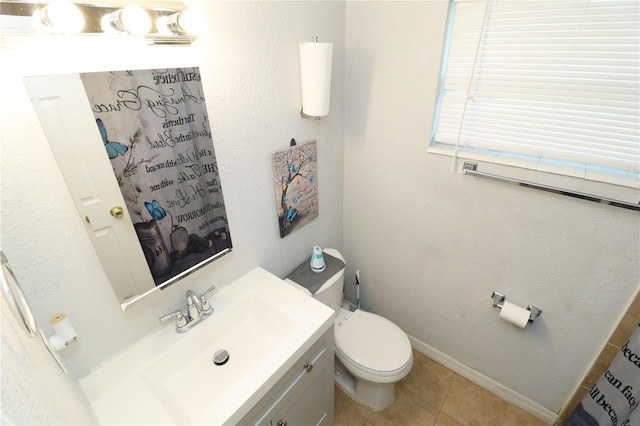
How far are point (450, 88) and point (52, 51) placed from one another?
1.36m

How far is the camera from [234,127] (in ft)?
3.76

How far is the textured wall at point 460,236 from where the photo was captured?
1.21 metres

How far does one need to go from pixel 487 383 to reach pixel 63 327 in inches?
80.0

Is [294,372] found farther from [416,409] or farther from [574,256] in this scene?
[574,256]

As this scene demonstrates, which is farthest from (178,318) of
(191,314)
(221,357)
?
(221,357)

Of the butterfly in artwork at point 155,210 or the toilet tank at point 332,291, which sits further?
the toilet tank at point 332,291

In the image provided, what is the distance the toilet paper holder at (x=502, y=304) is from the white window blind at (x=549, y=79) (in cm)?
66

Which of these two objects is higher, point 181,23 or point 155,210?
point 181,23

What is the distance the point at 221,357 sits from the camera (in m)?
1.13

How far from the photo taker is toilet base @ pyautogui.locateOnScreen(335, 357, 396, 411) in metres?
1.62

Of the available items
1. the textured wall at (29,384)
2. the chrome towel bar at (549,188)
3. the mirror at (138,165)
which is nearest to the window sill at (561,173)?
the chrome towel bar at (549,188)

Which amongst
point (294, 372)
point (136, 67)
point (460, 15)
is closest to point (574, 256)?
point (460, 15)

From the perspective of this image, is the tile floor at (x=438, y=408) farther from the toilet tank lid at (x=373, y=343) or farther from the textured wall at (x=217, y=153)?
the textured wall at (x=217, y=153)

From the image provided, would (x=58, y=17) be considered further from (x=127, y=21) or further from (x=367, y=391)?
(x=367, y=391)
